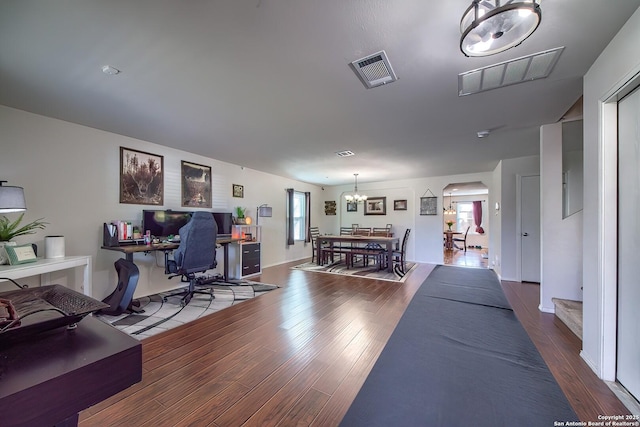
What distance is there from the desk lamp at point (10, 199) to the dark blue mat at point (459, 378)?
10.9 ft

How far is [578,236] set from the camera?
315 cm

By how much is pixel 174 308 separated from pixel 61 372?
3.21 m

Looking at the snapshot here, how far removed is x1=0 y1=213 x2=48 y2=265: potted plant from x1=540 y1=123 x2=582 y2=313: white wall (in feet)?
19.7

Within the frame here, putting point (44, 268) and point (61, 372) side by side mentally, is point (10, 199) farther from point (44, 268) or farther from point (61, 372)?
point (61, 372)

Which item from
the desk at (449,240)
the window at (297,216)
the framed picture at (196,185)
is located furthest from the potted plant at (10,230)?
the desk at (449,240)

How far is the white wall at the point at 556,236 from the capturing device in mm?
3182

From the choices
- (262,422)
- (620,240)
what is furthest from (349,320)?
(620,240)

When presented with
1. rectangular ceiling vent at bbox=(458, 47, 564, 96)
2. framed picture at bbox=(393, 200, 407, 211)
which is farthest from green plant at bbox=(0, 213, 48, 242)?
framed picture at bbox=(393, 200, 407, 211)

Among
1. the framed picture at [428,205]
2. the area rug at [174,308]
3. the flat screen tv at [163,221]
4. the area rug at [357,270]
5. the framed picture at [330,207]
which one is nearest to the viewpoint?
the area rug at [174,308]

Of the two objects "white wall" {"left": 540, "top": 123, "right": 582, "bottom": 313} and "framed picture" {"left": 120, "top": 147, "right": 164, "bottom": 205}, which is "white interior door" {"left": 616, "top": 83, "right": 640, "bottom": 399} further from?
"framed picture" {"left": 120, "top": 147, "right": 164, "bottom": 205}

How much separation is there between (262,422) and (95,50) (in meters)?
2.80

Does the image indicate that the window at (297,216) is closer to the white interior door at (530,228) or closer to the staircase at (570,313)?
the white interior door at (530,228)

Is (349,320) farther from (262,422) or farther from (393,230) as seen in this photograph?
(393,230)

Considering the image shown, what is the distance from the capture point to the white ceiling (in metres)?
1.53
